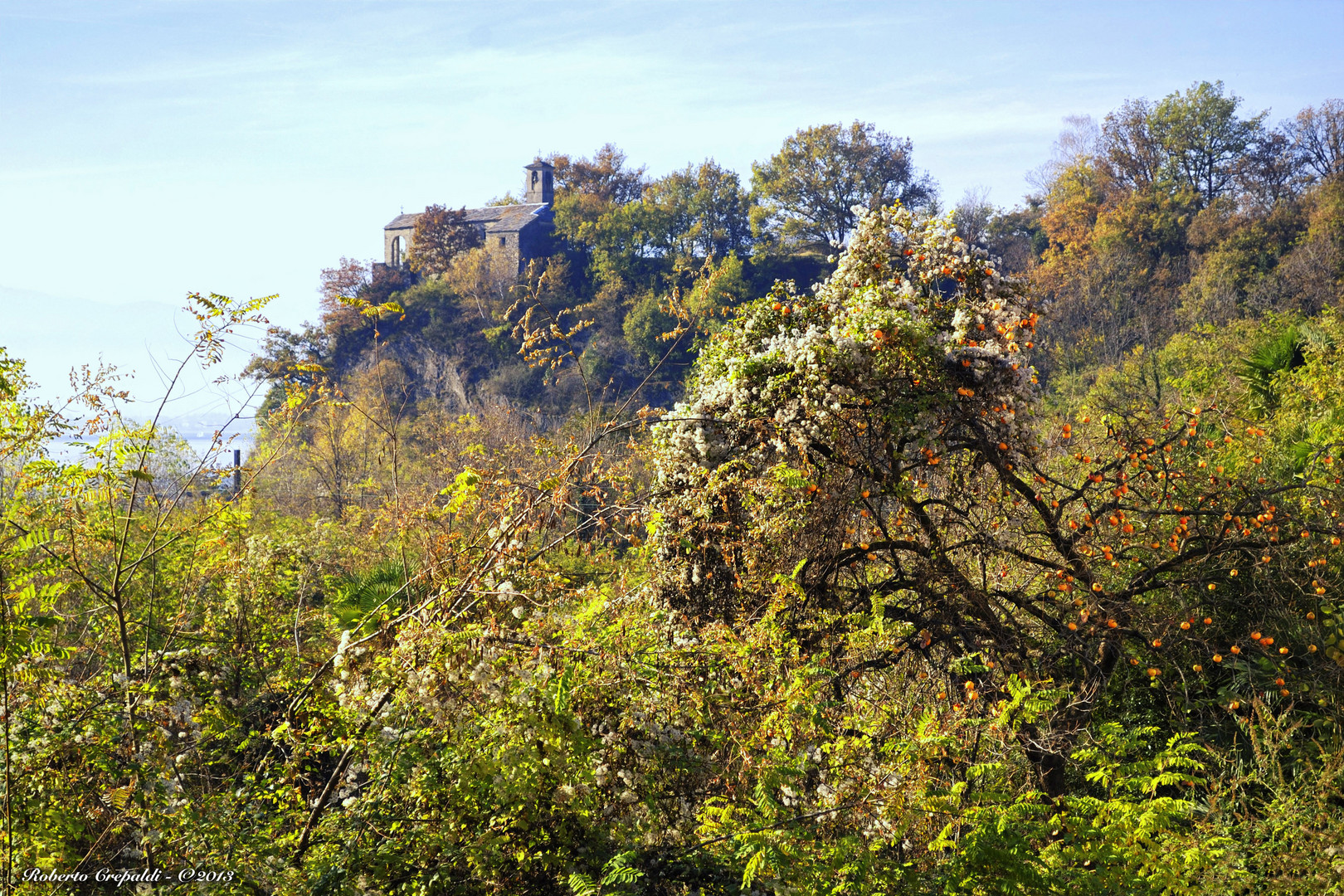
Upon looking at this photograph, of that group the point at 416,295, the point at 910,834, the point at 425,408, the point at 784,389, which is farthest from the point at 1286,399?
the point at 416,295

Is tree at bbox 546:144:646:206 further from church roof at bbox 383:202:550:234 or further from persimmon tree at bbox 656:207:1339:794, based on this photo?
persimmon tree at bbox 656:207:1339:794

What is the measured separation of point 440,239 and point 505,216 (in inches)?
152

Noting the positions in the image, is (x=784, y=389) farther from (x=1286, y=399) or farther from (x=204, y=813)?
(x=1286, y=399)

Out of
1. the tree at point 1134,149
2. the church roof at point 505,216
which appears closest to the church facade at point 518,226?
the church roof at point 505,216

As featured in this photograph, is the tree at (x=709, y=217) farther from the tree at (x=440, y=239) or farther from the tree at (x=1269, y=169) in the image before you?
the tree at (x=1269, y=169)

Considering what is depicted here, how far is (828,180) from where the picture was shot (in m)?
44.0

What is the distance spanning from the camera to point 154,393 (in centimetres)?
439

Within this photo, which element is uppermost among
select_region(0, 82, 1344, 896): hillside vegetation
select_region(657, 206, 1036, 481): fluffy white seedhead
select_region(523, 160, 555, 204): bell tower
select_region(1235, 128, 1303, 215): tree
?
select_region(523, 160, 555, 204): bell tower

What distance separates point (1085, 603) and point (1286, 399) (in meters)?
7.84

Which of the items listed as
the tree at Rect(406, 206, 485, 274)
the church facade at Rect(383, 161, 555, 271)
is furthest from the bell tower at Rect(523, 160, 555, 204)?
the tree at Rect(406, 206, 485, 274)

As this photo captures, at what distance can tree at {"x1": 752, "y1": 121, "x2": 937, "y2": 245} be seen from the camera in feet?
143

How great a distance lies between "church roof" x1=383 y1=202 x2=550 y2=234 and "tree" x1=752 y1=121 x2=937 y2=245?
40.9ft

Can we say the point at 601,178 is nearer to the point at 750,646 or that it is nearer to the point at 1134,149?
the point at 1134,149

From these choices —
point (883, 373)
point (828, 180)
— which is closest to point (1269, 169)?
point (828, 180)
